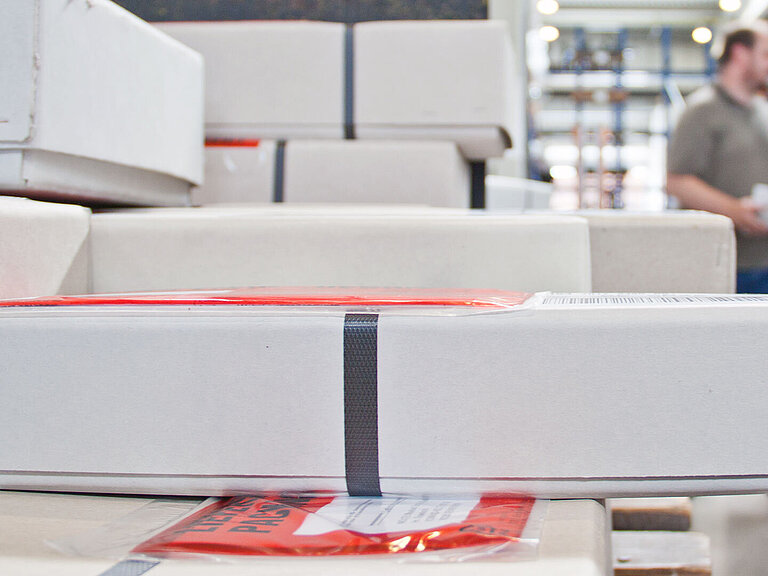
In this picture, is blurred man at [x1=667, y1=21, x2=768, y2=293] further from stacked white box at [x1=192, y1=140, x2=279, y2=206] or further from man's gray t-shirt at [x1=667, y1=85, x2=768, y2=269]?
stacked white box at [x1=192, y1=140, x2=279, y2=206]

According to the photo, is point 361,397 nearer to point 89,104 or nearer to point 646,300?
point 646,300

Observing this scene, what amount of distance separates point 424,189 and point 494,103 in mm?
162

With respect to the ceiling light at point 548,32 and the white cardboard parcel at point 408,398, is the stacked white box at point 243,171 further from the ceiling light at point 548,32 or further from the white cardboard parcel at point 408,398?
the ceiling light at point 548,32

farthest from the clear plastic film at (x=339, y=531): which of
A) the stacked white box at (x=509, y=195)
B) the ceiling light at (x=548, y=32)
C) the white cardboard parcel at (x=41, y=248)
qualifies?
the ceiling light at (x=548, y=32)

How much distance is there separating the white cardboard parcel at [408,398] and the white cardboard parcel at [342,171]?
63 centimetres

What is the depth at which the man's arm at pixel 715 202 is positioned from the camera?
141cm

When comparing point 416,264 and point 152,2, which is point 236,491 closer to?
point 416,264

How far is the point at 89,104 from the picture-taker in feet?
2.12

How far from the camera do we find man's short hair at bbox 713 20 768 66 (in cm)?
165

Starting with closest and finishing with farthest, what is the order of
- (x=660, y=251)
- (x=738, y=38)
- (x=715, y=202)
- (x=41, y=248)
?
(x=41, y=248) < (x=660, y=251) < (x=715, y=202) < (x=738, y=38)

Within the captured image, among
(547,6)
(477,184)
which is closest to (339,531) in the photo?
(477,184)

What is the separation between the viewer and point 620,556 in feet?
2.31

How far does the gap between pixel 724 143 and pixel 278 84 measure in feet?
3.24

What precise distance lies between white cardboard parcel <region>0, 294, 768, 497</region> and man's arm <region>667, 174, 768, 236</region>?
3.57 ft
